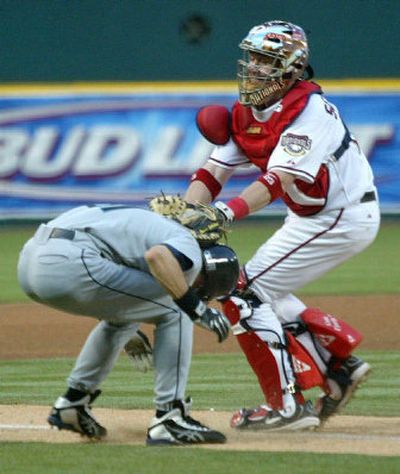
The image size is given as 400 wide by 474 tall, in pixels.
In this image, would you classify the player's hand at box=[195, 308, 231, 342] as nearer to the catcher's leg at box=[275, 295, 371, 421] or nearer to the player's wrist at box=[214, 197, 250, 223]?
the player's wrist at box=[214, 197, 250, 223]

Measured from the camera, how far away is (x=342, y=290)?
12.3 m

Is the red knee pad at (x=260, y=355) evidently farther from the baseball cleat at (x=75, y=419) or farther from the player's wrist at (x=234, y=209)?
the baseball cleat at (x=75, y=419)

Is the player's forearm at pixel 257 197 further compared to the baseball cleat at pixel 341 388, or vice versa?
the baseball cleat at pixel 341 388

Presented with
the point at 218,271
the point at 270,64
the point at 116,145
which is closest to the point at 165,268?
the point at 218,271

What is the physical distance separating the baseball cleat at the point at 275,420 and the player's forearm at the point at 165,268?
1.18 m

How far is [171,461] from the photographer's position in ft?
17.2

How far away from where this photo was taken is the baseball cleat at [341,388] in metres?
6.41

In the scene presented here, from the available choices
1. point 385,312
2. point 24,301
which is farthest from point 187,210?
point 24,301

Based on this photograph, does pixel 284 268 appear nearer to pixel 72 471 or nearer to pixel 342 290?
pixel 72 471

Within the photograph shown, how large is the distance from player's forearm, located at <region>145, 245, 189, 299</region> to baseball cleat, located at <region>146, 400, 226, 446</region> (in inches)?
25.3

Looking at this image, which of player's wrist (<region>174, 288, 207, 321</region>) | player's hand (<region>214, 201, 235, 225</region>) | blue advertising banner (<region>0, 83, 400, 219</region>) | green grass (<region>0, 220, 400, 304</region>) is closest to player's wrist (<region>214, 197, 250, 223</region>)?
player's hand (<region>214, 201, 235, 225</region>)

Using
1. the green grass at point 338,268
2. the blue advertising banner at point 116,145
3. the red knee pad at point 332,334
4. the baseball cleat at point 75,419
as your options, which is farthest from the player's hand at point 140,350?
the blue advertising banner at point 116,145

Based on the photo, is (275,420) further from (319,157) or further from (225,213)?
(319,157)

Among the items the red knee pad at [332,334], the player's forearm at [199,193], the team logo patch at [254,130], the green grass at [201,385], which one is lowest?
the green grass at [201,385]
